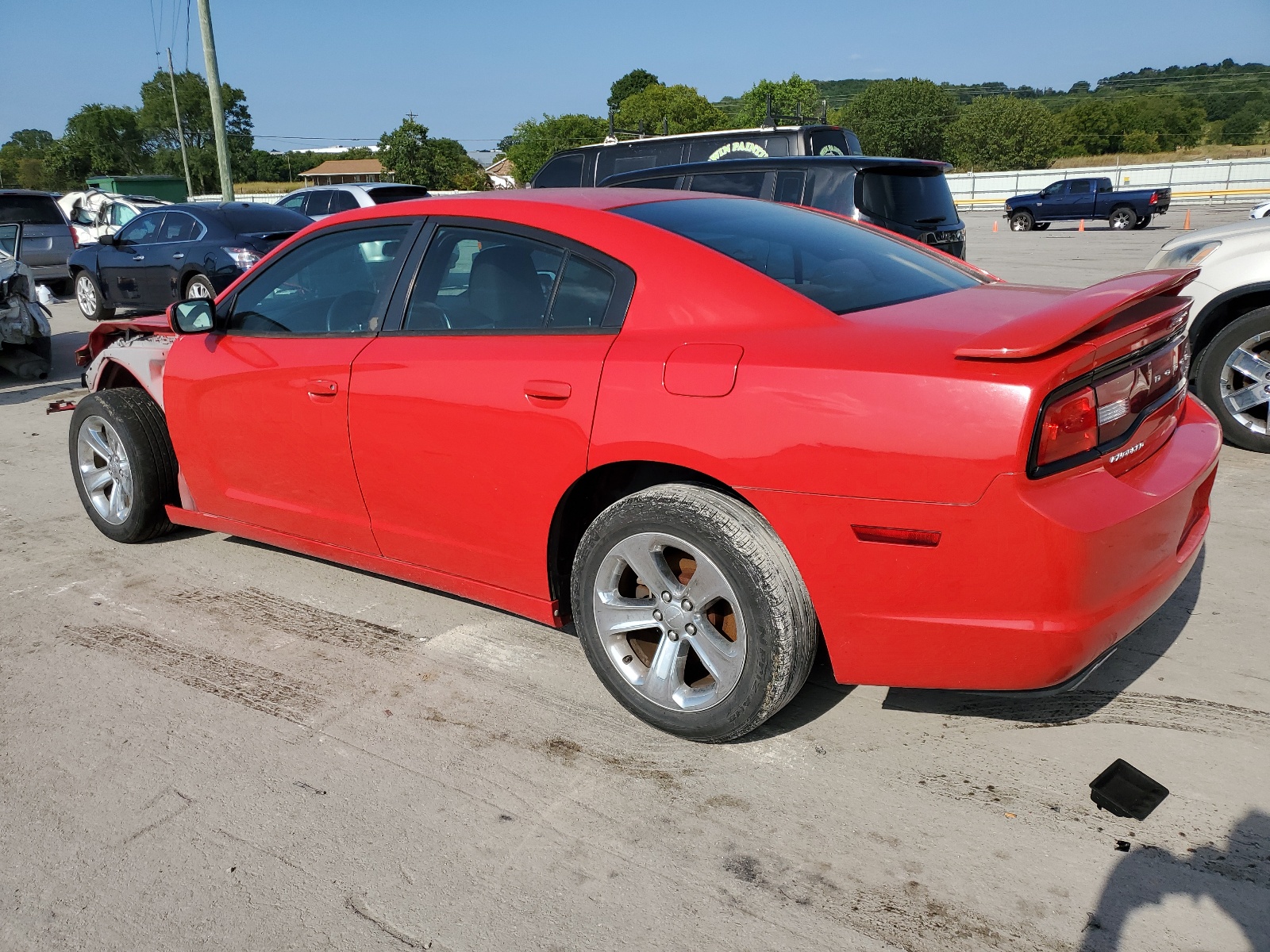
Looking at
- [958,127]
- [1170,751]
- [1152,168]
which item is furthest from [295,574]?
[958,127]

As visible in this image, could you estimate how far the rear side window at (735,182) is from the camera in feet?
29.2

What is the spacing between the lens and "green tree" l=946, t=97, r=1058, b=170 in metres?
80.7

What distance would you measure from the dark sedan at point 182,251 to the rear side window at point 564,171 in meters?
3.07

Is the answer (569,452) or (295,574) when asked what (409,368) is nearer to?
(569,452)

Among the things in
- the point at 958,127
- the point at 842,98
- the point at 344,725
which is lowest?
the point at 344,725

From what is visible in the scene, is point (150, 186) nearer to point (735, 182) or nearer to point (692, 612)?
point (735, 182)

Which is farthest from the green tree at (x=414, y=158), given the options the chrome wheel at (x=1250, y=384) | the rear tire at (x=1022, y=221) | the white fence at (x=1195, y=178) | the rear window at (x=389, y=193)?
the chrome wheel at (x=1250, y=384)

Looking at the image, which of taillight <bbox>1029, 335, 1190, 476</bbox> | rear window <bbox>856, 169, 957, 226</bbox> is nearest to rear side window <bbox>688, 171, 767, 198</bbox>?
rear window <bbox>856, 169, 957, 226</bbox>

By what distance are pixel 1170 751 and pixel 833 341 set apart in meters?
1.50

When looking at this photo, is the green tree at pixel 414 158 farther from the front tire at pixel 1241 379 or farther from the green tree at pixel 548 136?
the front tire at pixel 1241 379

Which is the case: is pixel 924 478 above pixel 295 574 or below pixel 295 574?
above

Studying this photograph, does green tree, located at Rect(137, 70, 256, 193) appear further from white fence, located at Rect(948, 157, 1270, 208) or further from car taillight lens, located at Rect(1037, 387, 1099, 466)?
car taillight lens, located at Rect(1037, 387, 1099, 466)

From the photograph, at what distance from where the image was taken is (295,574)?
4.56 meters

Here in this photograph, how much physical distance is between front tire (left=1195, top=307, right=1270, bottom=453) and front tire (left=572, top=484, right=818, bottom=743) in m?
4.23
